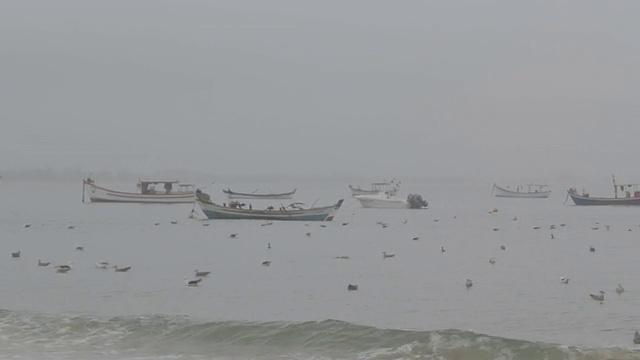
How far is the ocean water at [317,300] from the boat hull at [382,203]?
47.6 meters

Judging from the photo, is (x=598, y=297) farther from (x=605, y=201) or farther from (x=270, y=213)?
(x=605, y=201)

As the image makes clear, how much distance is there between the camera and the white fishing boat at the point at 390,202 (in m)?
97.6

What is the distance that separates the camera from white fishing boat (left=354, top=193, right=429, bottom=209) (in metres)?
97.6

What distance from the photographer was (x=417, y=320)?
2055cm

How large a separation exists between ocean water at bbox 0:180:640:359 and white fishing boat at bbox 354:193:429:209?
47622 mm

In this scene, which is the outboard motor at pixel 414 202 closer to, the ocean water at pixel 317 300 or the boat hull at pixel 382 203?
the boat hull at pixel 382 203

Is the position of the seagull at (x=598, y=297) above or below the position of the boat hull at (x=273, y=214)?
below

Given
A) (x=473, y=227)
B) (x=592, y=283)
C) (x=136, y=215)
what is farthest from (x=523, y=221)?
(x=592, y=283)

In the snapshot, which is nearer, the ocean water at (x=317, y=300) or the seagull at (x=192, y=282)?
the ocean water at (x=317, y=300)

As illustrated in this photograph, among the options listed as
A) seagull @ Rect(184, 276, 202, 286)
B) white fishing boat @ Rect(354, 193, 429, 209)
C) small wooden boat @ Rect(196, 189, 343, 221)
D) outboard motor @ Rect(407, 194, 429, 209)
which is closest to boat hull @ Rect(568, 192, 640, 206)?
white fishing boat @ Rect(354, 193, 429, 209)

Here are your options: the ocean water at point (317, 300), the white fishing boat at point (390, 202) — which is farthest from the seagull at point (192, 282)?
the white fishing boat at point (390, 202)

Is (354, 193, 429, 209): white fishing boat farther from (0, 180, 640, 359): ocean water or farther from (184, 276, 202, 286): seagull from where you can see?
(184, 276, 202, 286): seagull

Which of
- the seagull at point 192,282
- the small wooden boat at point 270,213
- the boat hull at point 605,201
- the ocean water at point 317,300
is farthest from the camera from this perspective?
the boat hull at point 605,201

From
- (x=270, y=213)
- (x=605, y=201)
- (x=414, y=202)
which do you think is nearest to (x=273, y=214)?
(x=270, y=213)
